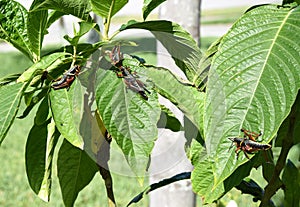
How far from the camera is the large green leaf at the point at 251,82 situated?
0.82m

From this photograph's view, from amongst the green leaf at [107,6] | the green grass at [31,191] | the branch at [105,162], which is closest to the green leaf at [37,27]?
the green leaf at [107,6]

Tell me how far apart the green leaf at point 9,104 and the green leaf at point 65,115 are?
0.06 metres

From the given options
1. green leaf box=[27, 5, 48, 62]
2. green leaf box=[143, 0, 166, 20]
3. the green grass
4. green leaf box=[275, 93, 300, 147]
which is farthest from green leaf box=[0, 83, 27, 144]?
the green grass

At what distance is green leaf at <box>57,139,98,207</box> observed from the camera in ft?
3.84

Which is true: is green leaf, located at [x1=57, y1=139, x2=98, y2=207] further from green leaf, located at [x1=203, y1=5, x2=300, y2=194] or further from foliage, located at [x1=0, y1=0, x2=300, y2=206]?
green leaf, located at [x1=203, y1=5, x2=300, y2=194]

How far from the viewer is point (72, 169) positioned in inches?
46.8

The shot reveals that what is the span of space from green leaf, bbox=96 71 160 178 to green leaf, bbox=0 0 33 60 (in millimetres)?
243

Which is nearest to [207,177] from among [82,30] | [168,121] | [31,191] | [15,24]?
[168,121]

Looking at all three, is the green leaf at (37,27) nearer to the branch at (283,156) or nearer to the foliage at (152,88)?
the foliage at (152,88)

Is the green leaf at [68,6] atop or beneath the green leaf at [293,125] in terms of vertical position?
atop

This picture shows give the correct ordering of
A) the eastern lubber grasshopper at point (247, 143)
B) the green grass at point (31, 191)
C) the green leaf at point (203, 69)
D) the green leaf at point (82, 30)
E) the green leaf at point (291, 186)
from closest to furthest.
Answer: the eastern lubber grasshopper at point (247, 143), the green leaf at point (82, 30), the green leaf at point (203, 69), the green leaf at point (291, 186), the green grass at point (31, 191)

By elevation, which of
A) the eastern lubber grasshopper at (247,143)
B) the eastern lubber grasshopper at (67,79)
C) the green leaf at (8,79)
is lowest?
the eastern lubber grasshopper at (247,143)

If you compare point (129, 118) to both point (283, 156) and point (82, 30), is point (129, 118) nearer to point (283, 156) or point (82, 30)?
point (82, 30)

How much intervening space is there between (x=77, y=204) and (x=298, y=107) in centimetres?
318
